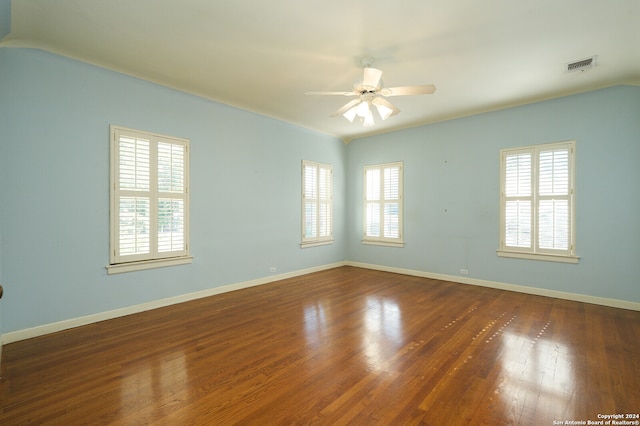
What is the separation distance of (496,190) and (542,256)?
126cm

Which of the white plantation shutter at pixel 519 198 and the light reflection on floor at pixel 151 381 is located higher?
the white plantation shutter at pixel 519 198

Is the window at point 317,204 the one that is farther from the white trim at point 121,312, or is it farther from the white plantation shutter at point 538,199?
the white plantation shutter at point 538,199

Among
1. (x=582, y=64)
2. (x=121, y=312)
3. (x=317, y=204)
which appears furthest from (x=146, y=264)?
(x=582, y=64)

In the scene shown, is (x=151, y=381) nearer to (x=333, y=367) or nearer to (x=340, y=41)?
(x=333, y=367)

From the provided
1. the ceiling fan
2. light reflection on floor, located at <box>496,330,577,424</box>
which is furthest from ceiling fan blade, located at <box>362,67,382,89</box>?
light reflection on floor, located at <box>496,330,577,424</box>

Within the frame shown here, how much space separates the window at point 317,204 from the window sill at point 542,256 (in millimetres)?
3390

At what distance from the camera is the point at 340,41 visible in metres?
3.08

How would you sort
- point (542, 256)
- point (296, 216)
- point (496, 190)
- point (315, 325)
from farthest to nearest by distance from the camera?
1. point (296, 216)
2. point (496, 190)
3. point (542, 256)
4. point (315, 325)

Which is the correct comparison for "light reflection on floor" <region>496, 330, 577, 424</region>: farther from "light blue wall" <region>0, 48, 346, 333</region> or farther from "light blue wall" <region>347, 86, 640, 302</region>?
"light blue wall" <region>0, 48, 346, 333</region>

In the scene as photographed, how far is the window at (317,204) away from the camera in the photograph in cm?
626

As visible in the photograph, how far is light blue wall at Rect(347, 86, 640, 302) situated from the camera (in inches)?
161

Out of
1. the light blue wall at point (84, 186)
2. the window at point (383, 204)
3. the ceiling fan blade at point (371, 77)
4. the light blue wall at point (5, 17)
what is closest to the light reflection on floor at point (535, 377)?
the ceiling fan blade at point (371, 77)

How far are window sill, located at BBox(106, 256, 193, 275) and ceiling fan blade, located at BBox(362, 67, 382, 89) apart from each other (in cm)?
341

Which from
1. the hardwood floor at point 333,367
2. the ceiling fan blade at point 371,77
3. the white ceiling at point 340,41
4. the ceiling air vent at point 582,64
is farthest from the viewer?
the ceiling air vent at point 582,64
